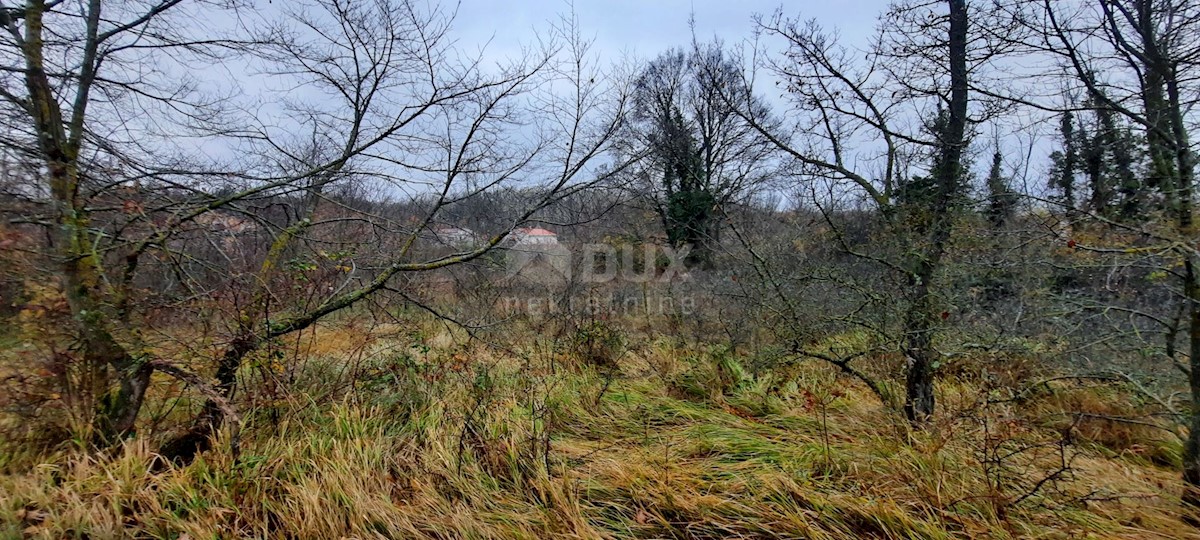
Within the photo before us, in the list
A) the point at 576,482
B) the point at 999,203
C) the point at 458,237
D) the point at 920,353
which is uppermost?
the point at 999,203

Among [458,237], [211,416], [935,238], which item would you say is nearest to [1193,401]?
[935,238]

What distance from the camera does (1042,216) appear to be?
2.43 m

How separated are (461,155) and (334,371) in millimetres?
2055

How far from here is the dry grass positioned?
6.61 ft

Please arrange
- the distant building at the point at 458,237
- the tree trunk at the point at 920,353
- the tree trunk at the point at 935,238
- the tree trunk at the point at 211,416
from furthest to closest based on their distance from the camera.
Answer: the distant building at the point at 458,237, the tree trunk at the point at 920,353, the tree trunk at the point at 935,238, the tree trunk at the point at 211,416

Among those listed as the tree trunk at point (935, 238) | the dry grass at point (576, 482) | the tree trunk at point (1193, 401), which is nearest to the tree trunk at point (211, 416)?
the dry grass at point (576, 482)

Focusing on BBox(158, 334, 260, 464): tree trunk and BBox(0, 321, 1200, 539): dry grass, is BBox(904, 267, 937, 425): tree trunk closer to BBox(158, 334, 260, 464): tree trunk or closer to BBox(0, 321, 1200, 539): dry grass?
BBox(0, 321, 1200, 539): dry grass

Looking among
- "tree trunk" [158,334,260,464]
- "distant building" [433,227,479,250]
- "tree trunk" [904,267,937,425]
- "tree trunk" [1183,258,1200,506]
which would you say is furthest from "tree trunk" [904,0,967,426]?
"tree trunk" [158,334,260,464]

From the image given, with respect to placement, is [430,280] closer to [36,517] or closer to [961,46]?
[36,517]

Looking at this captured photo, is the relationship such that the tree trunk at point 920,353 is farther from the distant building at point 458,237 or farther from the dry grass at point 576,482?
the distant building at point 458,237

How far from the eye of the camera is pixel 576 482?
7.76 feet

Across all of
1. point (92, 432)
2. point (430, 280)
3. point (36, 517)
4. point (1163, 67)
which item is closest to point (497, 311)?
point (430, 280)

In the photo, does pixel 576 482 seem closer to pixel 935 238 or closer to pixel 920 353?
pixel 920 353

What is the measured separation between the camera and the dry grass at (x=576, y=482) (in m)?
2.01
